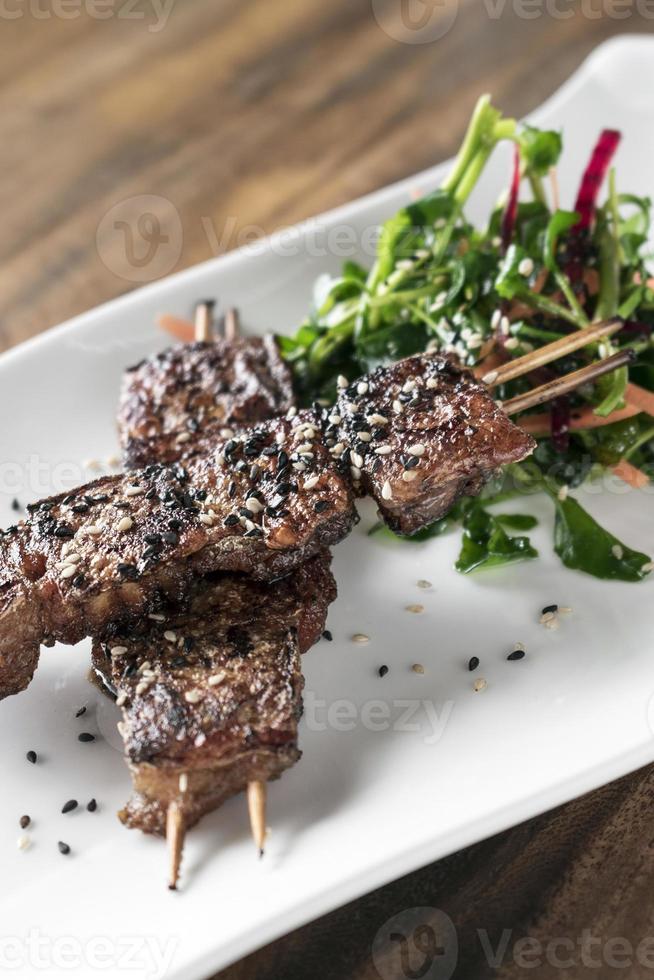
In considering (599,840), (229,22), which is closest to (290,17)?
(229,22)

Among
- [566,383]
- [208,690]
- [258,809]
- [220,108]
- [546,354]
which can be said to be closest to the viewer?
[258,809]

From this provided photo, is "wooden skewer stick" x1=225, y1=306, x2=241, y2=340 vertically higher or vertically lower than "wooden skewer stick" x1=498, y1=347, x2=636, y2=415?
higher
